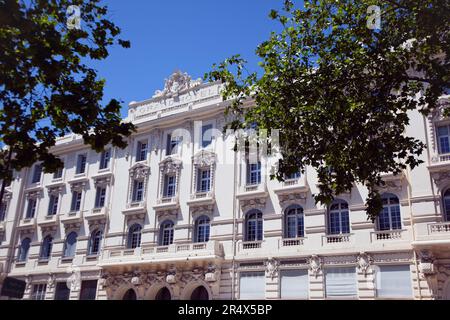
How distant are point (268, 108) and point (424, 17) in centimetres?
529

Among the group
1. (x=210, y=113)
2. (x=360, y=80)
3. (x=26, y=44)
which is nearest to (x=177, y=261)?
(x=210, y=113)

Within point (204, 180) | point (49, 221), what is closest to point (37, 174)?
point (49, 221)

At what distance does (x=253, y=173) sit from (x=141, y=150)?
983 centimetres

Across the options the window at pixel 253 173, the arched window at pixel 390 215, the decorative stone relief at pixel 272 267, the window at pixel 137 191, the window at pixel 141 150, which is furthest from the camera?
the window at pixel 141 150

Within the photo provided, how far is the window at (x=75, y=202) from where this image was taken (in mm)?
34753

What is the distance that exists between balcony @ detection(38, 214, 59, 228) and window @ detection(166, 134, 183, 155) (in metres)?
10.5

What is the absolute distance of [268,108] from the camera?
15164mm

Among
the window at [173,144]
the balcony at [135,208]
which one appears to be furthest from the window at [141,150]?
the balcony at [135,208]

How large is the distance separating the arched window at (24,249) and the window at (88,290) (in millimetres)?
7373

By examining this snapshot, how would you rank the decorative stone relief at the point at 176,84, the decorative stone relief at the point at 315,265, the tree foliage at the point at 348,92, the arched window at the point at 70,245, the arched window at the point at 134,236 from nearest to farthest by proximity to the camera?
the tree foliage at the point at 348,92
the decorative stone relief at the point at 315,265
the arched window at the point at 134,236
the decorative stone relief at the point at 176,84
the arched window at the point at 70,245

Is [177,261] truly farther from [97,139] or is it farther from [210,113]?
[97,139]

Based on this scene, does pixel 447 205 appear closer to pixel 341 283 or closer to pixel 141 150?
pixel 341 283

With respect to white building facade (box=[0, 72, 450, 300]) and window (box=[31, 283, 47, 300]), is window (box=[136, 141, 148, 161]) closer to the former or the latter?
white building facade (box=[0, 72, 450, 300])

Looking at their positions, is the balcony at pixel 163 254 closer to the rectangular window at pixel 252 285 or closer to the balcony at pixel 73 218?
the rectangular window at pixel 252 285
